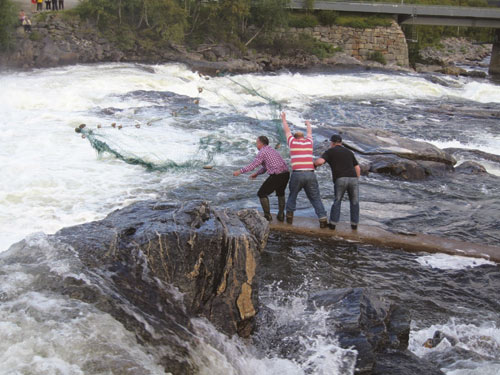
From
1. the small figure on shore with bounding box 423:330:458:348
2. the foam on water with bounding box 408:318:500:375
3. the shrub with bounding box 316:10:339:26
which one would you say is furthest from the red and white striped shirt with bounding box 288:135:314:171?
the shrub with bounding box 316:10:339:26

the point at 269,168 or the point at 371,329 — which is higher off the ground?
the point at 269,168

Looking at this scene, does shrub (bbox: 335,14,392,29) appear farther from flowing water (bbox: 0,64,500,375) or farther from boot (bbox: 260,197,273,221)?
boot (bbox: 260,197,273,221)

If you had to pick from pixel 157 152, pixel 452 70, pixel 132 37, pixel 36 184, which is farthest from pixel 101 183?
pixel 452 70

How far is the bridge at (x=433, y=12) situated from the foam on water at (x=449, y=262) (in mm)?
37668

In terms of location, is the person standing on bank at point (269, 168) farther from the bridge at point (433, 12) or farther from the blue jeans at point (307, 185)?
the bridge at point (433, 12)

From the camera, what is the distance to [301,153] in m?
Answer: 9.63

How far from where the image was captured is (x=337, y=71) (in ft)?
127

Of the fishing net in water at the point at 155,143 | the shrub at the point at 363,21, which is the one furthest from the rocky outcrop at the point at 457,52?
the fishing net in water at the point at 155,143

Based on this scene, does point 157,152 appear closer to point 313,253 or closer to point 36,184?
point 36,184

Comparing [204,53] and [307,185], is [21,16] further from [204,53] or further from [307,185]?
[307,185]

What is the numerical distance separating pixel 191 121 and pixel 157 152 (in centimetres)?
427

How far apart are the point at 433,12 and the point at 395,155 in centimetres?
3348

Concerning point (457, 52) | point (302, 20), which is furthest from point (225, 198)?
point (457, 52)

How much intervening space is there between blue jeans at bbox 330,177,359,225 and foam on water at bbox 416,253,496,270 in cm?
143
